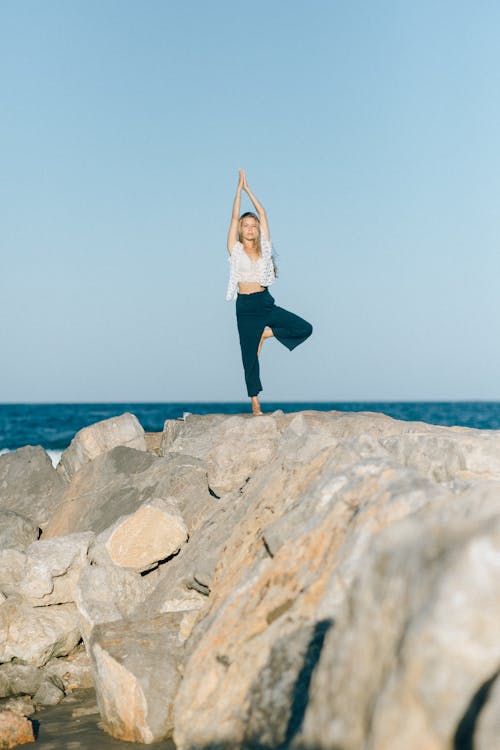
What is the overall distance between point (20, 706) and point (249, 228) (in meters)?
4.99

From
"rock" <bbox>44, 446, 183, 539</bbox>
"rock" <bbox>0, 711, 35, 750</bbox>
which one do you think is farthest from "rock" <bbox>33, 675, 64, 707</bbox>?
"rock" <bbox>44, 446, 183, 539</bbox>

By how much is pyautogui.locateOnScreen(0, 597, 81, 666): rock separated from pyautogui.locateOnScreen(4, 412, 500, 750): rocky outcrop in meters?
0.01

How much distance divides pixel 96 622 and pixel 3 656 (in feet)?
2.84

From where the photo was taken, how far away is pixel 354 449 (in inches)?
184

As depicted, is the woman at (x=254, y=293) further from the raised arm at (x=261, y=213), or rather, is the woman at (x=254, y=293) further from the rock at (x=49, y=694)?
the rock at (x=49, y=694)

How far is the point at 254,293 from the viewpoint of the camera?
8.74m

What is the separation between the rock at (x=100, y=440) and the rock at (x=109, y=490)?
13.4 inches

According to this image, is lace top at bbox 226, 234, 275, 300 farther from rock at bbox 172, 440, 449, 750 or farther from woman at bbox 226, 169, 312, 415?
rock at bbox 172, 440, 449, 750

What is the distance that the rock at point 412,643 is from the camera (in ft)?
7.68

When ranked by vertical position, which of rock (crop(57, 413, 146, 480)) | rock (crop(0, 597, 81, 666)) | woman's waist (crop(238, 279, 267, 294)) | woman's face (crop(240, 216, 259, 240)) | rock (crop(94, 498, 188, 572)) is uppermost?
woman's face (crop(240, 216, 259, 240))

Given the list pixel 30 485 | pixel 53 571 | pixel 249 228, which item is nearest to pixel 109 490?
pixel 53 571

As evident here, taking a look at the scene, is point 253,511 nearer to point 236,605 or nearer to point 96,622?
point 236,605

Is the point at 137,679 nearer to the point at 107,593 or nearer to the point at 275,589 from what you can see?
the point at 275,589

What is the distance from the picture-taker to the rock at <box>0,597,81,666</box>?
6.00 metres
